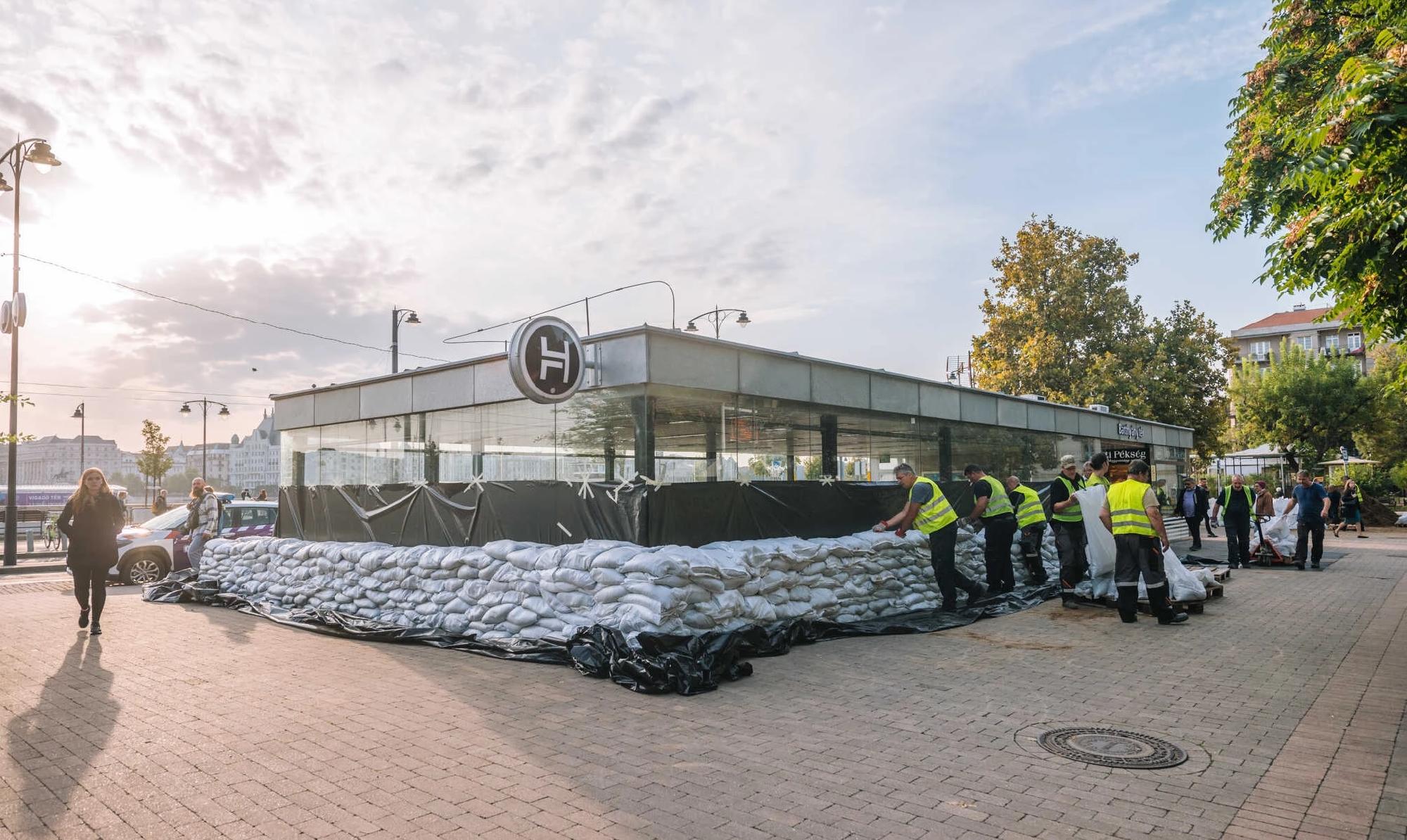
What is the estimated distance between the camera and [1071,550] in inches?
418

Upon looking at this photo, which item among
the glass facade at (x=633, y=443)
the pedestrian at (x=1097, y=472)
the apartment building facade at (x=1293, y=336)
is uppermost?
the apartment building facade at (x=1293, y=336)

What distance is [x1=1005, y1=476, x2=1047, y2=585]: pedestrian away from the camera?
1147cm

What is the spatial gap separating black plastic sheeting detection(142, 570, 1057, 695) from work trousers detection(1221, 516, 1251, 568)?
644cm

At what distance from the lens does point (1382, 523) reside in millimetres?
28922

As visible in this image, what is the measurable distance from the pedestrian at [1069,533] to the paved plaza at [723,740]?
2046mm

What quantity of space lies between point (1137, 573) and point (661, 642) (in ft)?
18.0

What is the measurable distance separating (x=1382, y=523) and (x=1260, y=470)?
13878 millimetres

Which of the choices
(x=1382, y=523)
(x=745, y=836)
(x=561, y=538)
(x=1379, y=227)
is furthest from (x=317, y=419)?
(x=1382, y=523)

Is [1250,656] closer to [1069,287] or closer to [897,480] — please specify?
[897,480]

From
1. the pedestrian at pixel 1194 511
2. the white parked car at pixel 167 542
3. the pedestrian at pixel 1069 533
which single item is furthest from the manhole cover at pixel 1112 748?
the pedestrian at pixel 1194 511

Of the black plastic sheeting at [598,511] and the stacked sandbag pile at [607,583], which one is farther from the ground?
the black plastic sheeting at [598,511]

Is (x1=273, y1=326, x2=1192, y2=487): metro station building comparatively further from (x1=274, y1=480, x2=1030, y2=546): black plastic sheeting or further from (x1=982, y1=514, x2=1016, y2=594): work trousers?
(x1=982, y1=514, x2=1016, y2=594): work trousers

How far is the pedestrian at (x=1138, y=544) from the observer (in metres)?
8.68

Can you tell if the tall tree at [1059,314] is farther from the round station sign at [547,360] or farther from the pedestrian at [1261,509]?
the round station sign at [547,360]
